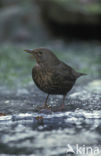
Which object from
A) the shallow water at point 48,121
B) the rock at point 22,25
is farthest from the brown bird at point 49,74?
the rock at point 22,25

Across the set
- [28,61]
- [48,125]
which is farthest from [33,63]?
[48,125]

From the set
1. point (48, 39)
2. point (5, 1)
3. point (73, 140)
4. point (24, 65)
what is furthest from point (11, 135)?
point (5, 1)

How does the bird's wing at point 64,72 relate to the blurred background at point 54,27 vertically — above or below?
above

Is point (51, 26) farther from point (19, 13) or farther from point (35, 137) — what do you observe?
point (35, 137)

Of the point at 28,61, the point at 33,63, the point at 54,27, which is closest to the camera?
the point at 33,63

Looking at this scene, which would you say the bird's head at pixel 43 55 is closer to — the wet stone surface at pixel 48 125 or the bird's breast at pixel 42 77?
the bird's breast at pixel 42 77

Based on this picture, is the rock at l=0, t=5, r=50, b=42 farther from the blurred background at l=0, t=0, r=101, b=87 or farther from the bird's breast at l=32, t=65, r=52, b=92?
the bird's breast at l=32, t=65, r=52, b=92

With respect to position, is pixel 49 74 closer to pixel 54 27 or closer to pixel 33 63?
pixel 33 63
